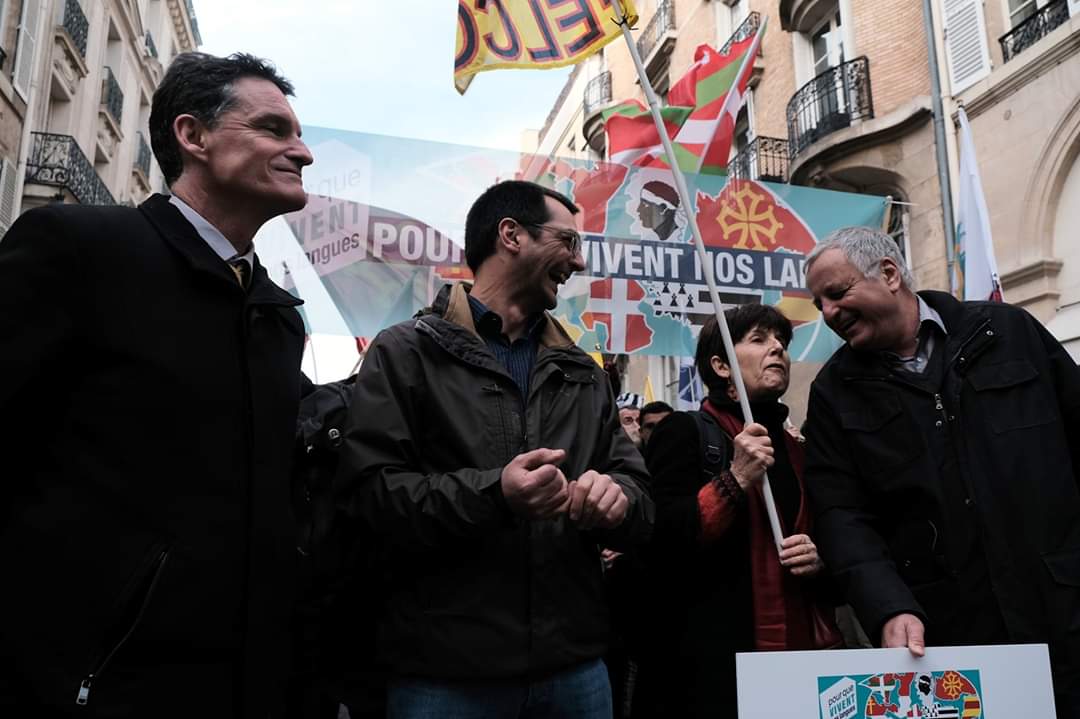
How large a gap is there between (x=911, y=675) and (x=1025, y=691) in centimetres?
24

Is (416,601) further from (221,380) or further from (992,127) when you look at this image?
(992,127)

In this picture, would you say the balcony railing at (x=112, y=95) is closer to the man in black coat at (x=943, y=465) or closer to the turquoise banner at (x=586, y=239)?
the turquoise banner at (x=586, y=239)

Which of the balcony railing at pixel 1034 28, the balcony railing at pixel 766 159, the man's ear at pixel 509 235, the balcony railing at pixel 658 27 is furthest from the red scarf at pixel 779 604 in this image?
the balcony railing at pixel 658 27

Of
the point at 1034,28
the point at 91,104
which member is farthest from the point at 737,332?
the point at 91,104

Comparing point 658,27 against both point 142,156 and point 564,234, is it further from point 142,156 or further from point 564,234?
point 564,234

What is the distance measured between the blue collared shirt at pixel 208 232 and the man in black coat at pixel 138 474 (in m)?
0.01

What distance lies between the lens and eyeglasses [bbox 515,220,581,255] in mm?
2396

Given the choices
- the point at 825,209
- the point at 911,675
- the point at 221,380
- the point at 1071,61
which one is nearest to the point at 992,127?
the point at 1071,61

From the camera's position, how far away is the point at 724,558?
250cm

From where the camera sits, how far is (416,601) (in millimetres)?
1883

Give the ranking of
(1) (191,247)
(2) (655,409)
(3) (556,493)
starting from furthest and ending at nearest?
(2) (655,409) → (3) (556,493) → (1) (191,247)

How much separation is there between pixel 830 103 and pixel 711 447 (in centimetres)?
1173

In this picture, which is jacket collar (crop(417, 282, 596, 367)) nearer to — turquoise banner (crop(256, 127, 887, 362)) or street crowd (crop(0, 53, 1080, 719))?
street crowd (crop(0, 53, 1080, 719))

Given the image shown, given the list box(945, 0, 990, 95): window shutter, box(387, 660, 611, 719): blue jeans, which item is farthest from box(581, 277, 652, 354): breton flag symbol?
box(945, 0, 990, 95): window shutter
